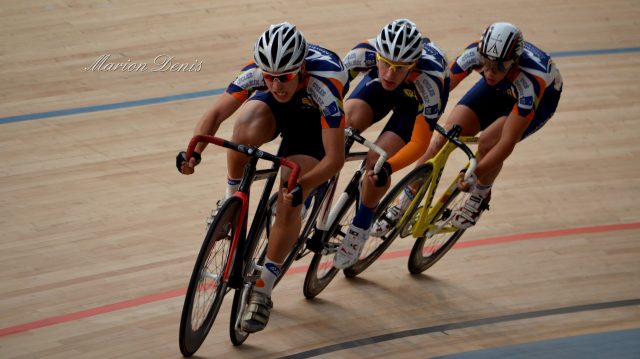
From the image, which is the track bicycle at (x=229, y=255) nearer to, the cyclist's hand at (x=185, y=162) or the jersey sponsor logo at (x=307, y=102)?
the cyclist's hand at (x=185, y=162)

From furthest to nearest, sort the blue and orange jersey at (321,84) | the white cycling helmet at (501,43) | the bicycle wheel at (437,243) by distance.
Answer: the bicycle wheel at (437,243)
the white cycling helmet at (501,43)
the blue and orange jersey at (321,84)

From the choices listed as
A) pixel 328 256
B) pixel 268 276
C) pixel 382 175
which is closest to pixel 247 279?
pixel 268 276

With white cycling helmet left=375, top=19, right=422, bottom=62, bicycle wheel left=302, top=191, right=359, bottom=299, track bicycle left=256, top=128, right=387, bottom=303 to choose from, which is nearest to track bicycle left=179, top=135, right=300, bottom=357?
track bicycle left=256, top=128, right=387, bottom=303

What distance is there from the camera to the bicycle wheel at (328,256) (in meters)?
4.22

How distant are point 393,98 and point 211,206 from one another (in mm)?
1331

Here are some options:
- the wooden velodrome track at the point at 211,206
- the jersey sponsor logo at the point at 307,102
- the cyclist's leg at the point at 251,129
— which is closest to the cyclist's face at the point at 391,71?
the jersey sponsor logo at the point at 307,102

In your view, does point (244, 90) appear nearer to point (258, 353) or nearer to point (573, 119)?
point (258, 353)

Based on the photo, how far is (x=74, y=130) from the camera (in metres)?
5.89

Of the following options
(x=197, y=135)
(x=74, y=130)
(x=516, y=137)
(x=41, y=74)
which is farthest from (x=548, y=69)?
(x=41, y=74)

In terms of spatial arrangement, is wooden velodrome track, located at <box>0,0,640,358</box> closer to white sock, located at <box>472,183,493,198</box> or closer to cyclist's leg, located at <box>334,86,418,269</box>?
cyclist's leg, located at <box>334,86,418,269</box>

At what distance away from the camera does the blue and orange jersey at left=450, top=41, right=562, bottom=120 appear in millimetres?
4227

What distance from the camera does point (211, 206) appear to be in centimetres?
518

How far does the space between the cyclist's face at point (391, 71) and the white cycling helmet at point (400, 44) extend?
3 centimetres

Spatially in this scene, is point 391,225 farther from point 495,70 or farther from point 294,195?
point 294,195
